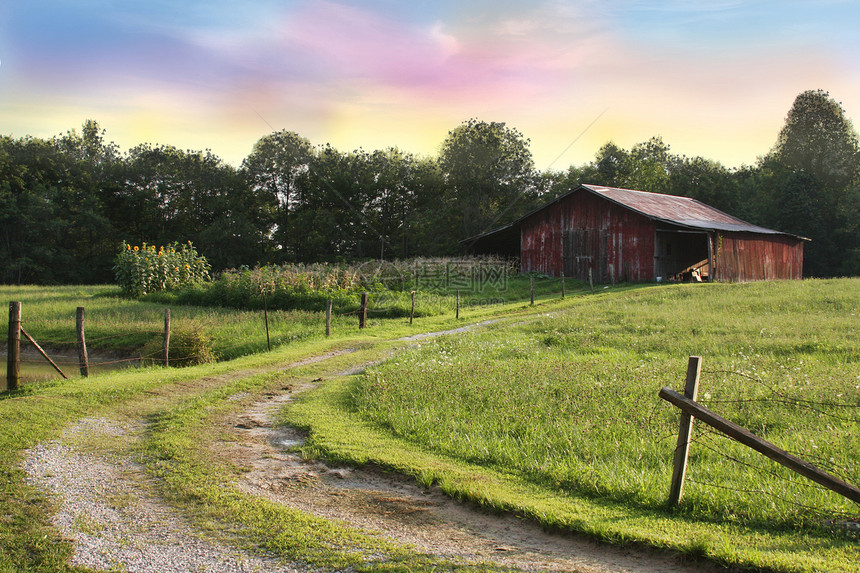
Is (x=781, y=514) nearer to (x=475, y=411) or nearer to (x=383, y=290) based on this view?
(x=475, y=411)

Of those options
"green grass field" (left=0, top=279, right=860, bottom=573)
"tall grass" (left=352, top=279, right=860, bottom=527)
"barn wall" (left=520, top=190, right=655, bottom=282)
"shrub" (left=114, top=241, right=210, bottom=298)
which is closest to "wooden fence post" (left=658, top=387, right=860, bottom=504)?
"green grass field" (left=0, top=279, right=860, bottom=573)

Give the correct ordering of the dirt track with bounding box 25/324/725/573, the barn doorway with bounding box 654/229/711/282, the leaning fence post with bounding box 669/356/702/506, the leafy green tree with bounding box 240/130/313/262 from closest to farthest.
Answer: the dirt track with bounding box 25/324/725/573
the leaning fence post with bounding box 669/356/702/506
the barn doorway with bounding box 654/229/711/282
the leafy green tree with bounding box 240/130/313/262

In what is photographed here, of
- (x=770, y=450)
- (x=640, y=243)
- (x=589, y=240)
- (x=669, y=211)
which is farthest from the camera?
(x=669, y=211)

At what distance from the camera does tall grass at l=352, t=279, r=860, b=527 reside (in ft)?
20.8

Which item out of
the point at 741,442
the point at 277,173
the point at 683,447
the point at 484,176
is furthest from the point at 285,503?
the point at 277,173

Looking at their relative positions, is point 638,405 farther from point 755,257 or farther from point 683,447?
point 755,257

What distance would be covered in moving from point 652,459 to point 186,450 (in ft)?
19.8

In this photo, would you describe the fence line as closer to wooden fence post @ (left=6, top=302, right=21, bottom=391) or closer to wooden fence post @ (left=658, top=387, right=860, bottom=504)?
wooden fence post @ (left=658, top=387, right=860, bottom=504)

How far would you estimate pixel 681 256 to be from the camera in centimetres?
3638

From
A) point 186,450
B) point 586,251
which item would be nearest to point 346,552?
point 186,450

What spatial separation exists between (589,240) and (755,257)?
406 inches

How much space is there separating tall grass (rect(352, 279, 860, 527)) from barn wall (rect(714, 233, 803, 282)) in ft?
52.8

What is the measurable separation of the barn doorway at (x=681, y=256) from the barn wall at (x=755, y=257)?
87cm

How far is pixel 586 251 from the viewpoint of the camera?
122ft
